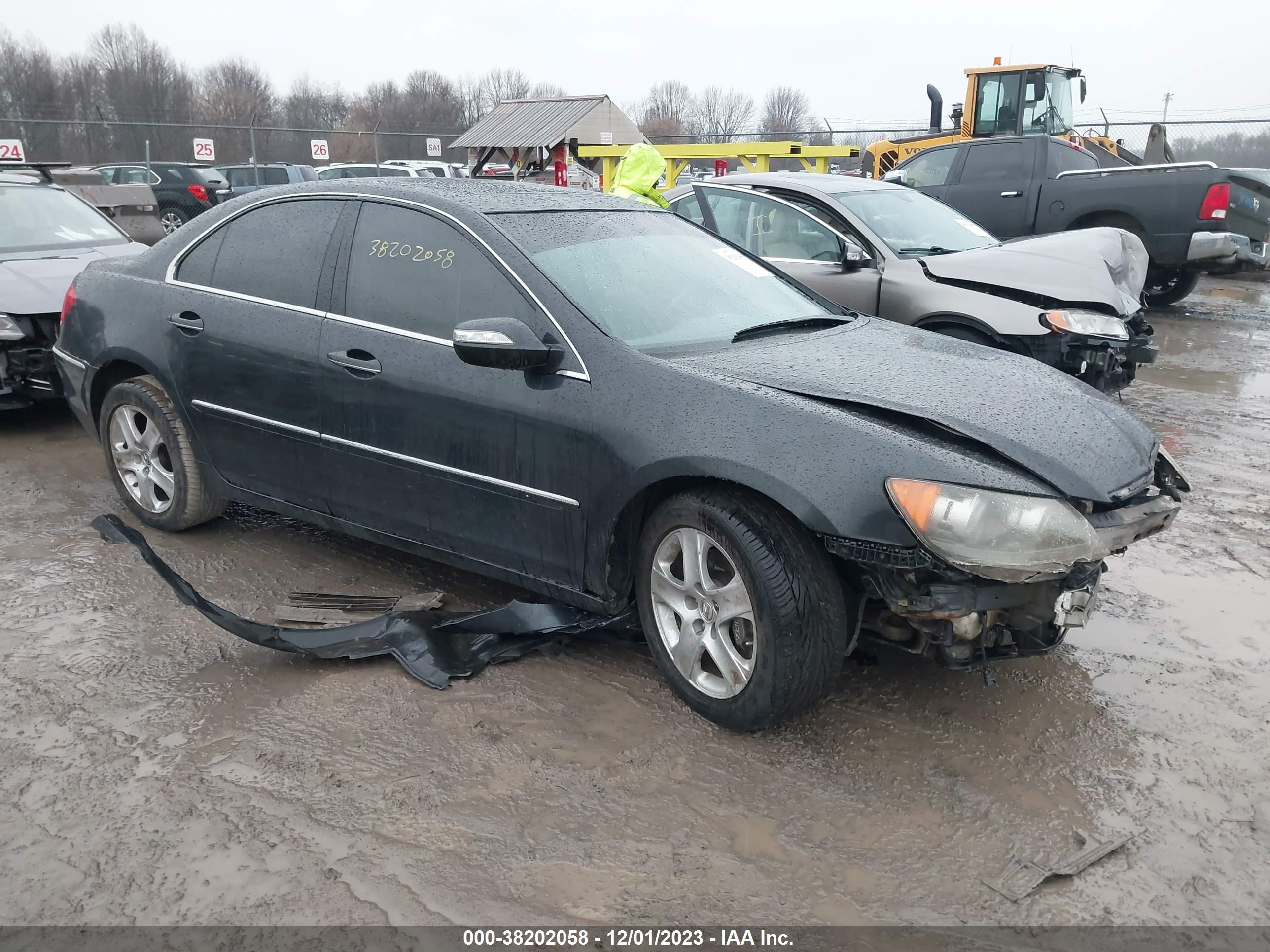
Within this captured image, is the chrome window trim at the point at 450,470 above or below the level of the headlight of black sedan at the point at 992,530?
below

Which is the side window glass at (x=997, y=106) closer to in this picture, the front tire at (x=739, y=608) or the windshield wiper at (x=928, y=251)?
the windshield wiper at (x=928, y=251)

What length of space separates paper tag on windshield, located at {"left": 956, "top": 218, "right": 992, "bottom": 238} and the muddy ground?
393 centimetres

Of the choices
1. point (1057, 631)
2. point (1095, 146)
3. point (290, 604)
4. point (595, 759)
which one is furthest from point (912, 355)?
point (1095, 146)

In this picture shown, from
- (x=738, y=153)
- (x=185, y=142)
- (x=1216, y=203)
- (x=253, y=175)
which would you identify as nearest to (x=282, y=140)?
(x=185, y=142)

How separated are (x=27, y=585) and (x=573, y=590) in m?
2.40

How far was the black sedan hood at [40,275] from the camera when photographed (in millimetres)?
6180

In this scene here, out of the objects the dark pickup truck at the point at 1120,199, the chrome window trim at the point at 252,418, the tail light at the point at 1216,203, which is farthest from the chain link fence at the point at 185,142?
the chrome window trim at the point at 252,418

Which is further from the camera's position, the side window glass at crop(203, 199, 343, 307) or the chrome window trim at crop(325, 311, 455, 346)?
the side window glass at crop(203, 199, 343, 307)

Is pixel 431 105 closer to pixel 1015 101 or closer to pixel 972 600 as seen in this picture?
pixel 1015 101

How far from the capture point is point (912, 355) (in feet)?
11.7

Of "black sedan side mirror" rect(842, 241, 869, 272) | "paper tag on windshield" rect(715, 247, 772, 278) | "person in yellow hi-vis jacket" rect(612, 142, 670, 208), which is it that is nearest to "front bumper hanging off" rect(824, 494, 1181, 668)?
"paper tag on windshield" rect(715, 247, 772, 278)

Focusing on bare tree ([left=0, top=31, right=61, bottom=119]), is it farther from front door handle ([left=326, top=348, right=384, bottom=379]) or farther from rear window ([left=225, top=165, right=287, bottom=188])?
front door handle ([left=326, top=348, right=384, bottom=379])

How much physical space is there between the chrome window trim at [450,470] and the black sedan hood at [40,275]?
2.90 metres

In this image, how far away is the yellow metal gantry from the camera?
43.6 feet
